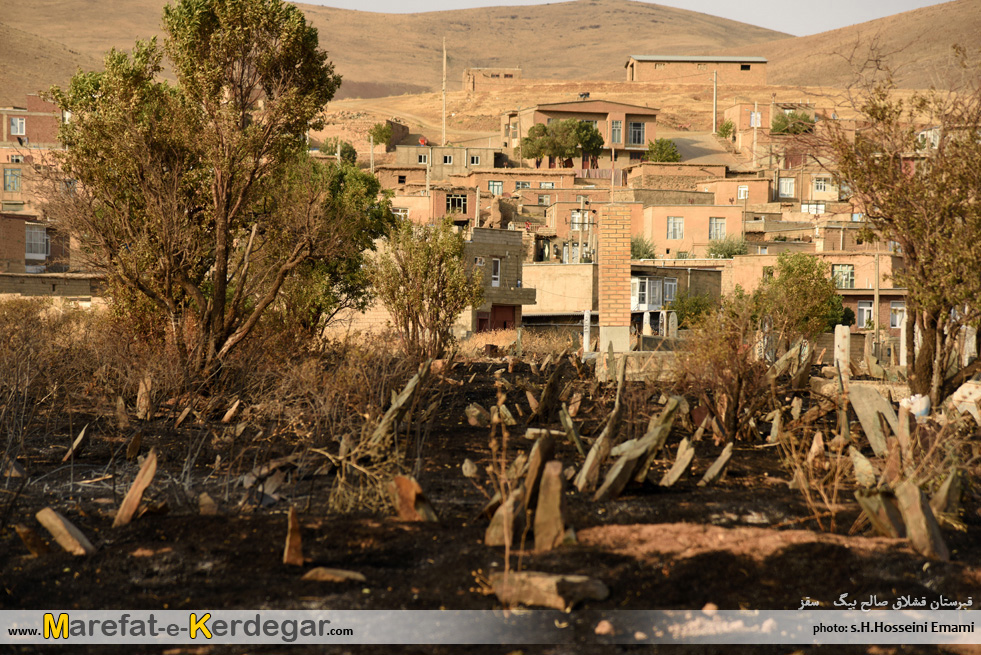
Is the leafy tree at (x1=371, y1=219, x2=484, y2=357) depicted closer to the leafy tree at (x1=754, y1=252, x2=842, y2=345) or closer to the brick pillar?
the brick pillar

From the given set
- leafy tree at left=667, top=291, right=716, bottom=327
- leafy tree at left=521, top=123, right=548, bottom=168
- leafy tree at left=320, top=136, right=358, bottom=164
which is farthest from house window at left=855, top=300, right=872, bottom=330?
leafy tree at left=320, top=136, right=358, bottom=164

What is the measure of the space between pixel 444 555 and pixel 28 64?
138 meters

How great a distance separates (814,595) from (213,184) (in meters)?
Answer: 11.6

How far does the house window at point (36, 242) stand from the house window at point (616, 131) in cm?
4788

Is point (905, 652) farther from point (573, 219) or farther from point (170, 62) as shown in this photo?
point (573, 219)

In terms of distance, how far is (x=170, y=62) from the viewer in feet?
48.4

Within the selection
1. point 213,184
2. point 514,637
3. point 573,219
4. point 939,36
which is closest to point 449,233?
point 213,184

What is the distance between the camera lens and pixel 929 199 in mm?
10945

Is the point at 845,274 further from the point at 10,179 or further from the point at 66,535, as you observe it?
the point at 10,179

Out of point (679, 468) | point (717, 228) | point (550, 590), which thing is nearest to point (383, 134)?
point (717, 228)

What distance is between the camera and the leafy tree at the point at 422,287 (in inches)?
835

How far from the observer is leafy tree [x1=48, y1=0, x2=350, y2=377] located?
45.6 feet

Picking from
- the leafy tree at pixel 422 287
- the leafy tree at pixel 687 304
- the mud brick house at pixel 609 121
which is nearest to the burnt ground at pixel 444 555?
the leafy tree at pixel 422 287

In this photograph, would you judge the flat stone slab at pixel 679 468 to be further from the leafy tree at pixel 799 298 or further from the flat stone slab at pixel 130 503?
the leafy tree at pixel 799 298
